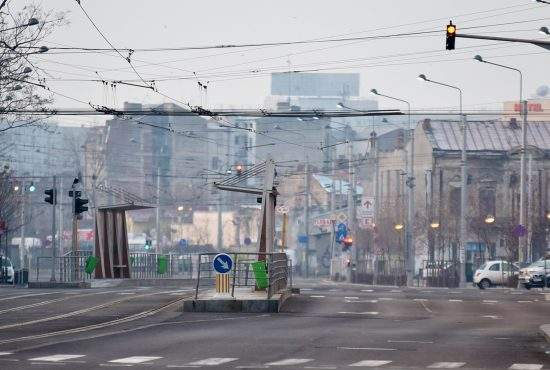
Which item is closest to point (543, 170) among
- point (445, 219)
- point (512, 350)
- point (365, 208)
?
point (445, 219)

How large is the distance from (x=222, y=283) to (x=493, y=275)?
1627 inches

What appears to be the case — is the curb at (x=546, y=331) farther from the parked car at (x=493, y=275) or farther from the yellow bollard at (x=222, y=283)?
the parked car at (x=493, y=275)

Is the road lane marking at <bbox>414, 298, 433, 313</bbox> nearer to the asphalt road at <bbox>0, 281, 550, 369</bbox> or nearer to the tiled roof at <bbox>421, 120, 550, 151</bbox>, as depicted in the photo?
the asphalt road at <bbox>0, 281, 550, 369</bbox>

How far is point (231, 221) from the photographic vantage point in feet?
529

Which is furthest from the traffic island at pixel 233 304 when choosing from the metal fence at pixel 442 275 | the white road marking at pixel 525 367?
the metal fence at pixel 442 275

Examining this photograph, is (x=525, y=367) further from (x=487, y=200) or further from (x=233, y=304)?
(x=487, y=200)

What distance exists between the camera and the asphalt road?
71.5 ft

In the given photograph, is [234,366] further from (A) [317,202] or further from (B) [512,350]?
(A) [317,202]

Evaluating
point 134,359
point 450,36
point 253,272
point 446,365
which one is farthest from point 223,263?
point 446,365

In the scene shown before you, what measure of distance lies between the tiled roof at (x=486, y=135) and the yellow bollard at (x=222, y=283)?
79.4 meters

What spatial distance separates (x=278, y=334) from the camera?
90.7ft

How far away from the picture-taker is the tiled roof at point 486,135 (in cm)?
11803

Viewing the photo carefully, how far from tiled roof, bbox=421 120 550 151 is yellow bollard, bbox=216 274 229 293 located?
79392mm

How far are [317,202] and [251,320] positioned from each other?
10829cm
